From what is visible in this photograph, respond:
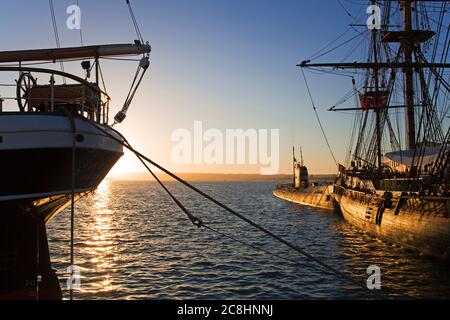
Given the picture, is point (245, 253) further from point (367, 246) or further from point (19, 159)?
point (19, 159)

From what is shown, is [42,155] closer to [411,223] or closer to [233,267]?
[233,267]

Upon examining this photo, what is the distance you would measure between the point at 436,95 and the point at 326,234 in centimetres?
1368

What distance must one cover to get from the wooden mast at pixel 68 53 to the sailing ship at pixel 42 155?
0.09 ft

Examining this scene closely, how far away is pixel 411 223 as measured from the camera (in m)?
24.2

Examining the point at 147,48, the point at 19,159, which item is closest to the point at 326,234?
the point at 147,48

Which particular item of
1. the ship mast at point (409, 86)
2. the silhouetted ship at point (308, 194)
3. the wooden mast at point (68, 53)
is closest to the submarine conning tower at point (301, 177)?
the silhouetted ship at point (308, 194)

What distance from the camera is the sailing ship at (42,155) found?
29.2 feet

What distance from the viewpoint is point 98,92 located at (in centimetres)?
1176

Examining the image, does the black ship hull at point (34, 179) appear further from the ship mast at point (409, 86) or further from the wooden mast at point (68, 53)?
the ship mast at point (409, 86)


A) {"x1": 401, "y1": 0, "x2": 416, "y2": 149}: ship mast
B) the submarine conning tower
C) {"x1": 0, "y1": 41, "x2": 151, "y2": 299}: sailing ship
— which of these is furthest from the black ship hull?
the submarine conning tower

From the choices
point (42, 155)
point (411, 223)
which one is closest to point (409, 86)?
point (411, 223)

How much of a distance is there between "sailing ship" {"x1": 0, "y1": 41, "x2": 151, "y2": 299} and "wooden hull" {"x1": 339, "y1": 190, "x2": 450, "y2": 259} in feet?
55.0

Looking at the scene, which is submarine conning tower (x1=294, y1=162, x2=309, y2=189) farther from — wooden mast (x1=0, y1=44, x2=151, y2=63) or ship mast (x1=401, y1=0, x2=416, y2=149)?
wooden mast (x1=0, y1=44, x2=151, y2=63)

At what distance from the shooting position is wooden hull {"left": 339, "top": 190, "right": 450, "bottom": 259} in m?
21.3
